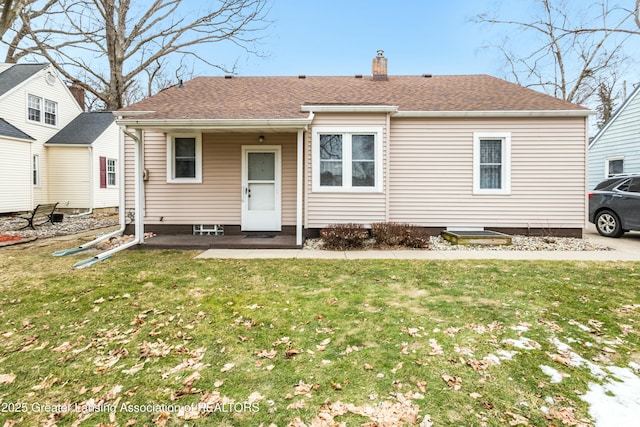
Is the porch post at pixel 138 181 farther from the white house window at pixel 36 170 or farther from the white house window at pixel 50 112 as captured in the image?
the white house window at pixel 50 112

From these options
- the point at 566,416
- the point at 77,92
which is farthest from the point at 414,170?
the point at 77,92

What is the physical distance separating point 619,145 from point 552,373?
1573cm

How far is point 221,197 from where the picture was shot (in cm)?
898

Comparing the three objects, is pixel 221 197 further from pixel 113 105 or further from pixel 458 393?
pixel 113 105

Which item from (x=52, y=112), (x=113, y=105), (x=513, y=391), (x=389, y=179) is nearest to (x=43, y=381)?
(x=513, y=391)

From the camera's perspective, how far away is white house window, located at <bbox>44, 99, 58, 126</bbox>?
1606 centimetres

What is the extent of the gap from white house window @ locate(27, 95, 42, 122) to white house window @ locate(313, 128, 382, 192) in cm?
A: 1574

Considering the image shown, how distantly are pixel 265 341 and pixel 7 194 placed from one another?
16.6 meters

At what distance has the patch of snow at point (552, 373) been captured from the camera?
8.26ft

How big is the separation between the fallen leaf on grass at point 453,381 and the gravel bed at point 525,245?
16.7ft

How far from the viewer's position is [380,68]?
11273 millimetres

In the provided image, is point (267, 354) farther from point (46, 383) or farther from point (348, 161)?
point (348, 161)

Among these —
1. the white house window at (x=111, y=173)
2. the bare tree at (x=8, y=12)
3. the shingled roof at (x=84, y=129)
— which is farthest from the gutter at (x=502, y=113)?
the white house window at (x=111, y=173)

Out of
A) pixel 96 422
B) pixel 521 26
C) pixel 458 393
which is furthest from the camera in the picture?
pixel 521 26
